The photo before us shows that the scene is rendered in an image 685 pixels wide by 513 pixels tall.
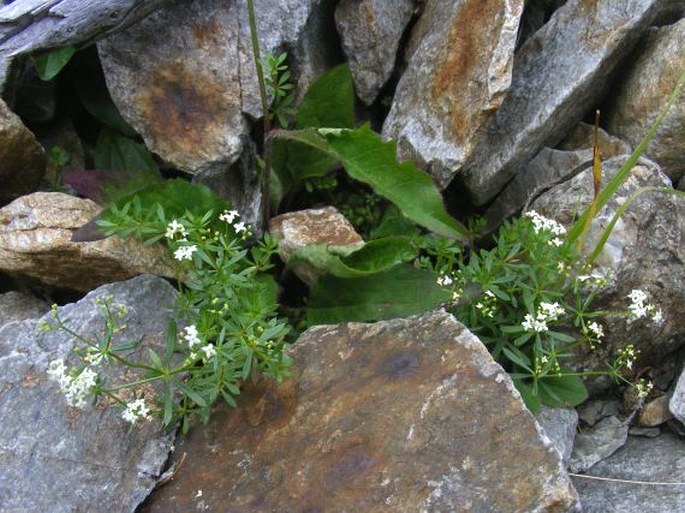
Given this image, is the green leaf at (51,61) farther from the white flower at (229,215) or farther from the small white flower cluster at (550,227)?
the small white flower cluster at (550,227)

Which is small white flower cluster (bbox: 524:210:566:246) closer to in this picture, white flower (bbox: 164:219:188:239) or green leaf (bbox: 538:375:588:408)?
green leaf (bbox: 538:375:588:408)

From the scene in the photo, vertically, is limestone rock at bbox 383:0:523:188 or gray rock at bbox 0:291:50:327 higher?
limestone rock at bbox 383:0:523:188

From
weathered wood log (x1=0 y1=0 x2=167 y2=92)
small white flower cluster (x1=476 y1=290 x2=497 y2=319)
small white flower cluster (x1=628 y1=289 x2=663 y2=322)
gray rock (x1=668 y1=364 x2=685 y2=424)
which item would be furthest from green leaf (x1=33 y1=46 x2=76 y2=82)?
gray rock (x1=668 y1=364 x2=685 y2=424)

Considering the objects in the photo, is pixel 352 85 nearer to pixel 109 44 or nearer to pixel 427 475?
pixel 109 44

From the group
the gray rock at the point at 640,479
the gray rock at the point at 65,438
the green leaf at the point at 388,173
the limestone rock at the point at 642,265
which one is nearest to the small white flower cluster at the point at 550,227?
the limestone rock at the point at 642,265

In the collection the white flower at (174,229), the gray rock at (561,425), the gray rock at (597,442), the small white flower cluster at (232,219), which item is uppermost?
the white flower at (174,229)

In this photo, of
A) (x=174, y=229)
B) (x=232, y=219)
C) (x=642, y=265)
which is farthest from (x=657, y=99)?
(x=174, y=229)

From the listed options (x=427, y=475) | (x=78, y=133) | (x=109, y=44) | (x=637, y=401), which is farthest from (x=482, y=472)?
(x=78, y=133)
